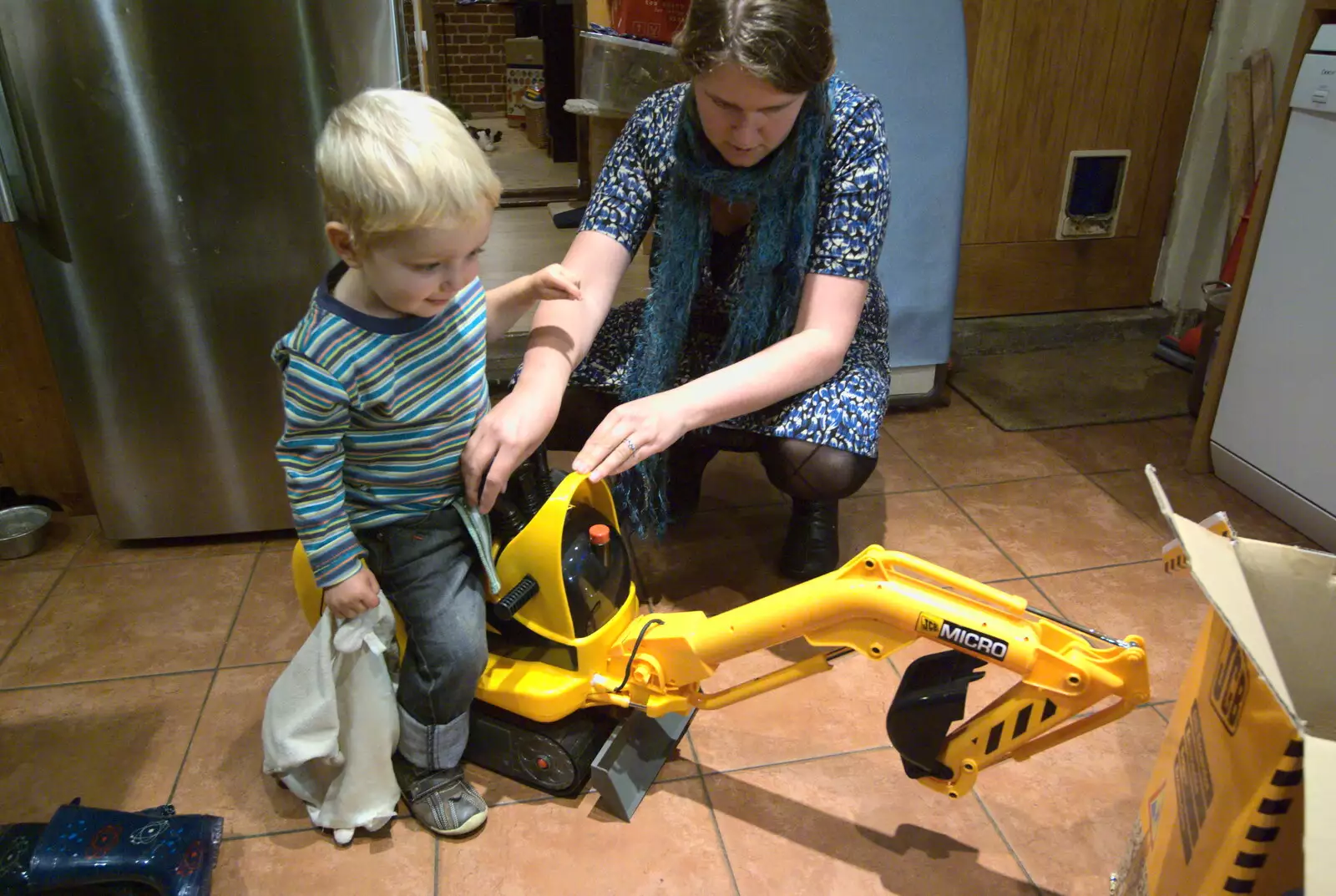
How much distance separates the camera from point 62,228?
4.62 ft

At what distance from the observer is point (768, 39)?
101 centimetres

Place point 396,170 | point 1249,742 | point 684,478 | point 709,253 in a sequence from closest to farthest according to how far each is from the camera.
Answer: point 1249,742, point 396,170, point 709,253, point 684,478

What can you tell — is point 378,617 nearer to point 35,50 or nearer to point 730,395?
point 730,395

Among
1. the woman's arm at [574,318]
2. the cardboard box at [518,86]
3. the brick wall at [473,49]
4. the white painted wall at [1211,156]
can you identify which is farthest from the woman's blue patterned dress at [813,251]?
the brick wall at [473,49]

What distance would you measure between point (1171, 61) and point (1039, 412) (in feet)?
3.41

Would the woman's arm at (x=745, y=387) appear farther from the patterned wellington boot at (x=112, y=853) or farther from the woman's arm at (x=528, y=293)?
the patterned wellington boot at (x=112, y=853)

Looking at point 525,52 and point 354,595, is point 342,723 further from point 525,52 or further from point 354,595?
point 525,52

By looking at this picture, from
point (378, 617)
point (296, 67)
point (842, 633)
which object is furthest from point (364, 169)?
point (296, 67)

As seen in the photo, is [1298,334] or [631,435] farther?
[1298,334]

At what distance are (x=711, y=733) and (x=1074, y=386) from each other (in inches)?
60.9

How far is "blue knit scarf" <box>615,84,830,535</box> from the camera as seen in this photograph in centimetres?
123

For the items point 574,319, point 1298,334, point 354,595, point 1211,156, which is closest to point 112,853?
point 354,595

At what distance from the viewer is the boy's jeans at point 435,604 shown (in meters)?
1.02

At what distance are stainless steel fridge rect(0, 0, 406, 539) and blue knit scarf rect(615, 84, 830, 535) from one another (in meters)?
0.51
